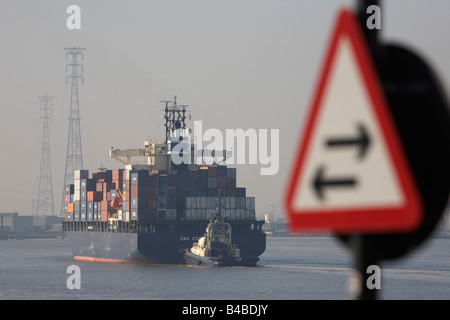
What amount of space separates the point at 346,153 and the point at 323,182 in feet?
0.63

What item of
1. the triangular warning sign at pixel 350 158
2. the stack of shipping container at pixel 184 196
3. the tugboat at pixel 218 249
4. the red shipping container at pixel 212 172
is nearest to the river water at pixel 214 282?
the tugboat at pixel 218 249

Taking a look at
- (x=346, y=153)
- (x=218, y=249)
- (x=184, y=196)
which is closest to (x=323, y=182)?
(x=346, y=153)

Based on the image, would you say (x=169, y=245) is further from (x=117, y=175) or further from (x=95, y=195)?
(x=95, y=195)

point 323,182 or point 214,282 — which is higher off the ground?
point 323,182

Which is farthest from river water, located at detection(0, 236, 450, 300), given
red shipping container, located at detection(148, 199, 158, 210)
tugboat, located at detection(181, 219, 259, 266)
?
red shipping container, located at detection(148, 199, 158, 210)

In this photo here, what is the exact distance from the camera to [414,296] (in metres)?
75.7

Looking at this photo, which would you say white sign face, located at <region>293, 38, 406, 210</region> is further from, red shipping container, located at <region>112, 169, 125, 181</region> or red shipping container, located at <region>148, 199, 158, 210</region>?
red shipping container, located at <region>112, 169, 125, 181</region>

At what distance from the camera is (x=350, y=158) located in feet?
13.3

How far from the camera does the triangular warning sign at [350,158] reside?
154 inches

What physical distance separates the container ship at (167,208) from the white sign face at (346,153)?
331 feet

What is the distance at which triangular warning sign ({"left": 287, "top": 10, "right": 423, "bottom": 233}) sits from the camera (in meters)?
3.90

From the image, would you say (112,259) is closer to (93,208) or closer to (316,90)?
(93,208)
